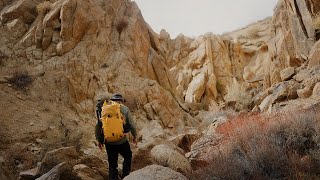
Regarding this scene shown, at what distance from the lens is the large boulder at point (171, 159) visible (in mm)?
7641

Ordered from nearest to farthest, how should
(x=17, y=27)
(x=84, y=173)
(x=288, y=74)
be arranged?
1. (x=84, y=173)
2. (x=288, y=74)
3. (x=17, y=27)

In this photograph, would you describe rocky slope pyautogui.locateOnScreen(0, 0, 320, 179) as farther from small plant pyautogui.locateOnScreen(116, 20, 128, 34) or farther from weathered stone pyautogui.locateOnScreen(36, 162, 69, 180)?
weathered stone pyautogui.locateOnScreen(36, 162, 69, 180)

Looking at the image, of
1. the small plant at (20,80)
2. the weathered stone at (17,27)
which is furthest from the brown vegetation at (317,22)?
the weathered stone at (17,27)

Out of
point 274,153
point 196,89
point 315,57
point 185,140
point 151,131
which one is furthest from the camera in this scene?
point 196,89

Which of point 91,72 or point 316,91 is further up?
point 91,72

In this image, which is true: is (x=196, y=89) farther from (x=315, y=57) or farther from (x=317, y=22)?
(x=315, y=57)

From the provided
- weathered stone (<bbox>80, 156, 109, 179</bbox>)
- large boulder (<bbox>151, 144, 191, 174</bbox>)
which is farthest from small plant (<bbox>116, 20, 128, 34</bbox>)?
large boulder (<bbox>151, 144, 191, 174</bbox>)

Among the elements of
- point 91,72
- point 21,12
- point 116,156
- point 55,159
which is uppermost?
point 21,12

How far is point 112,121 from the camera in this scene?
683 cm

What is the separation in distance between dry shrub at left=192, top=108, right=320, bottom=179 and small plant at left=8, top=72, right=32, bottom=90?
9.45 metres

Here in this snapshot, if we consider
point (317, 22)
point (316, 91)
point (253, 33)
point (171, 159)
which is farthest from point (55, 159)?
point (253, 33)

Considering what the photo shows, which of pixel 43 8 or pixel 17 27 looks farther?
pixel 43 8

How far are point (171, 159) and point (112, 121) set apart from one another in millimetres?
1713

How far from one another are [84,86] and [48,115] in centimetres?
249
